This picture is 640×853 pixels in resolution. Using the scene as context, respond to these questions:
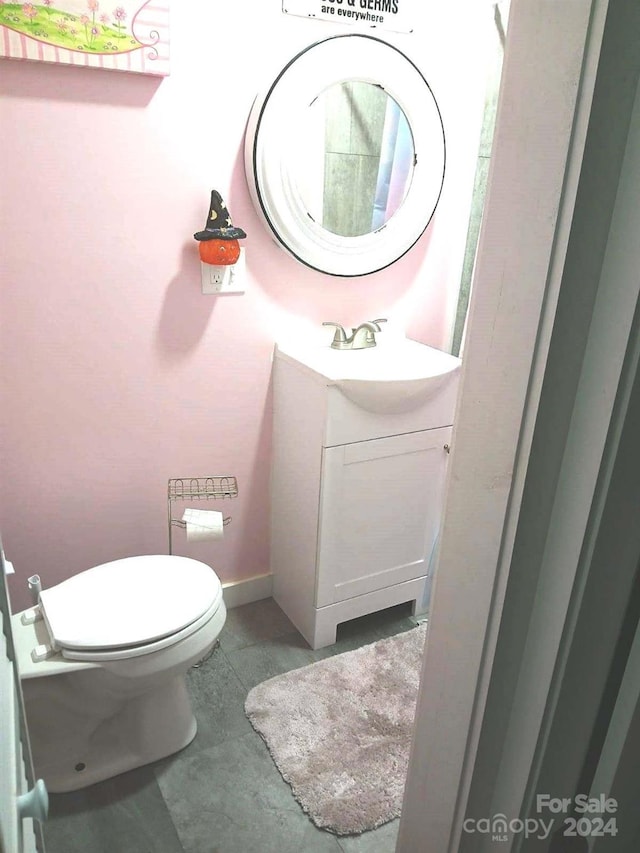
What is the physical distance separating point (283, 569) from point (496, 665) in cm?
165

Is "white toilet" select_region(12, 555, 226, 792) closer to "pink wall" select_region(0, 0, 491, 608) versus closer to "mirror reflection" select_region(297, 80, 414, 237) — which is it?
"pink wall" select_region(0, 0, 491, 608)

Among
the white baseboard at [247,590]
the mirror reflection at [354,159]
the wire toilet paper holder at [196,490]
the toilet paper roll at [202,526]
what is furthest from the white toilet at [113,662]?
the mirror reflection at [354,159]

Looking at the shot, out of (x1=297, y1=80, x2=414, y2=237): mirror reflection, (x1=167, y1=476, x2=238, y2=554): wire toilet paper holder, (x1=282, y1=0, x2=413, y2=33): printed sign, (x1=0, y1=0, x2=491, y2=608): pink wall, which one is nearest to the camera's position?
(x1=0, y1=0, x2=491, y2=608): pink wall

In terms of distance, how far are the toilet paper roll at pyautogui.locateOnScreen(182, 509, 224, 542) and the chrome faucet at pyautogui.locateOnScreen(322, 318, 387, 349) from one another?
0.69 metres

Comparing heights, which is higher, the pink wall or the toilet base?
the pink wall

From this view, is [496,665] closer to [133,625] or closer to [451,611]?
[451,611]

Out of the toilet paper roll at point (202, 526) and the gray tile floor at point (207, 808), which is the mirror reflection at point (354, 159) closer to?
the toilet paper roll at point (202, 526)

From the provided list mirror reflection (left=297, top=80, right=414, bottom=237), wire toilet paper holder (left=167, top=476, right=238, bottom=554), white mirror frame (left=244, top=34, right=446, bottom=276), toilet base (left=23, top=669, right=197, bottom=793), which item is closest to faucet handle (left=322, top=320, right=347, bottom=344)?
white mirror frame (left=244, top=34, right=446, bottom=276)

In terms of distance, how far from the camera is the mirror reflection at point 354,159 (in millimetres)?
1841

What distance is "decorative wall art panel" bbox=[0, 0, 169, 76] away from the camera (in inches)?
56.7

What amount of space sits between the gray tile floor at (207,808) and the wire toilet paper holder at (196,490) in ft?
1.81

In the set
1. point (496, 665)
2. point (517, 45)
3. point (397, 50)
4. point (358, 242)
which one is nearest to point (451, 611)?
point (496, 665)

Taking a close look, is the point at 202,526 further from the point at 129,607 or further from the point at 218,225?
the point at 218,225

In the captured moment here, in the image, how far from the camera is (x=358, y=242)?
2.00m
